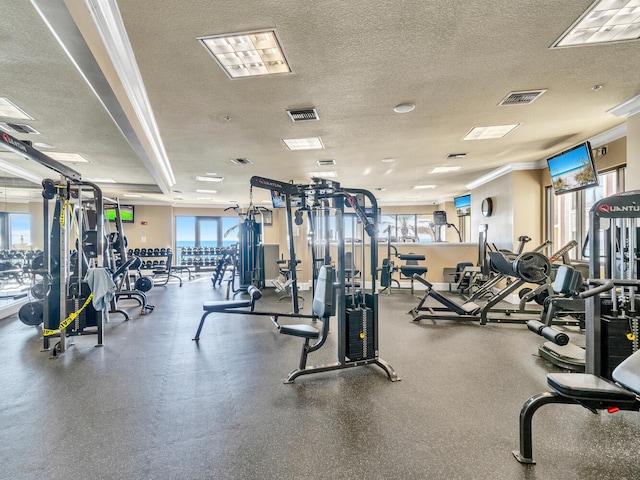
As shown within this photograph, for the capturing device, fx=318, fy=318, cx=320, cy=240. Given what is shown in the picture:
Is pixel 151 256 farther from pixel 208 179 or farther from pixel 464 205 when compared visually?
pixel 464 205

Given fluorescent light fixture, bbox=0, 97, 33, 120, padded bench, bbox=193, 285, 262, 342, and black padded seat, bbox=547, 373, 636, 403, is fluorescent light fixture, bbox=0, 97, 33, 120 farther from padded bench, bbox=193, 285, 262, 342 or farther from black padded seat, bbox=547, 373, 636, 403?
black padded seat, bbox=547, 373, 636, 403

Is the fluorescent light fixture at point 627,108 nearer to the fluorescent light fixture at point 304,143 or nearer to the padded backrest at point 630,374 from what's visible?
the padded backrest at point 630,374

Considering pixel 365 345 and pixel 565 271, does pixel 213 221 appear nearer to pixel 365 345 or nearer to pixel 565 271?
pixel 365 345

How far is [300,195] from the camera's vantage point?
3.22m

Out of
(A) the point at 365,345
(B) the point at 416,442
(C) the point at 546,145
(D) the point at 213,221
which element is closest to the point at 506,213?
(C) the point at 546,145

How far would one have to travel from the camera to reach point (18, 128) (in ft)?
13.6

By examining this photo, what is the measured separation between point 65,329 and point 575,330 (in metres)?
6.41

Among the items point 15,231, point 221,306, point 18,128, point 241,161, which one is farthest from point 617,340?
point 15,231

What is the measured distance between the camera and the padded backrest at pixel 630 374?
1507 mm

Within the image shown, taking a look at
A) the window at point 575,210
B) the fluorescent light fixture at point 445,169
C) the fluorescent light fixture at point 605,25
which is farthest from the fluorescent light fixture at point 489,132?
the fluorescent light fixture at point 445,169

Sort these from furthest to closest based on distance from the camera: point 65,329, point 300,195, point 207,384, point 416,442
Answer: point 65,329
point 300,195
point 207,384
point 416,442

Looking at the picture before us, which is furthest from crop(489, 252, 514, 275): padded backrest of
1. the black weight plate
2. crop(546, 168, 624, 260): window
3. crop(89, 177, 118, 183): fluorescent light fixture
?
crop(89, 177, 118, 183): fluorescent light fixture

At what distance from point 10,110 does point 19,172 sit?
11.8 feet

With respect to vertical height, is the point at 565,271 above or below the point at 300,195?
below
